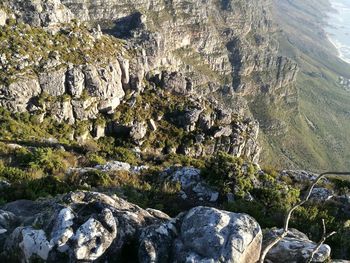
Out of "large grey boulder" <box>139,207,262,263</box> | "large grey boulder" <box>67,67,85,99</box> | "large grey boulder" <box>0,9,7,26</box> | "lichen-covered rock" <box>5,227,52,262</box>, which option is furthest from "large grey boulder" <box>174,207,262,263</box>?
"large grey boulder" <box>0,9,7,26</box>

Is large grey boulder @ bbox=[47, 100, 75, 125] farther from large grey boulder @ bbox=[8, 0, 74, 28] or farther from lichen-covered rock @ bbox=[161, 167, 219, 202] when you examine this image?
lichen-covered rock @ bbox=[161, 167, 219, 202]

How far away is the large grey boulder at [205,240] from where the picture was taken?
1126 cm

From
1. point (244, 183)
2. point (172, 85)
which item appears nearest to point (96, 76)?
point (172, 85)

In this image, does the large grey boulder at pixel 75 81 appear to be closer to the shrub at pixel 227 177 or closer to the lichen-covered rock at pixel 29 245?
the shrub at pixel 227 177

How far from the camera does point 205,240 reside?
38.0ft

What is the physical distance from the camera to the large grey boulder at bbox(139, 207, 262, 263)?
1126 cm

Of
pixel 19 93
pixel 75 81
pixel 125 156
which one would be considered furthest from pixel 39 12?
pixel 125 156

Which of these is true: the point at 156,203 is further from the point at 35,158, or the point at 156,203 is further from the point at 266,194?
the point at 35,158

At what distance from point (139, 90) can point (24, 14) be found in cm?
3060

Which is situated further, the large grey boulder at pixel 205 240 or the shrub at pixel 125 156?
the shrub at pixel 125 156

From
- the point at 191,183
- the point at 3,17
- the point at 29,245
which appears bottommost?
the point at 3,17

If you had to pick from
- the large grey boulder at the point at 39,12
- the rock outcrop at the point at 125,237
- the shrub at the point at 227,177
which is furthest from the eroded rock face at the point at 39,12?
the rock outcrop at the point at 125,237

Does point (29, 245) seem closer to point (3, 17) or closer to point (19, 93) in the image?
point (19, 93)

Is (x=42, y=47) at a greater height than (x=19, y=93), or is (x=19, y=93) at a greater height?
(x=42, y=47)
